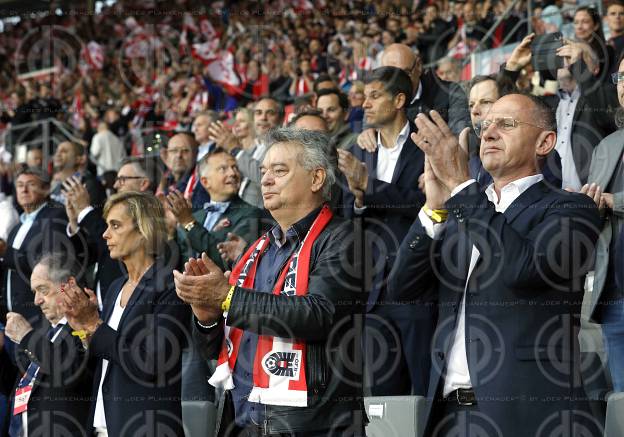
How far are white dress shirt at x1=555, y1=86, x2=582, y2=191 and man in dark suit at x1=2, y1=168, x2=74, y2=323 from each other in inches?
114

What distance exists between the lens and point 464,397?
2.93 metres

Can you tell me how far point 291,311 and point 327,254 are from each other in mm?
Answer: 265

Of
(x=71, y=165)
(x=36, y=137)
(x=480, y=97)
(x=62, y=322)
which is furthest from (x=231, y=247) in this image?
(x=36, y=137)

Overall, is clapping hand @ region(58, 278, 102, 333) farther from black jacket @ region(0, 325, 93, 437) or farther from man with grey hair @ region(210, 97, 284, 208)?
man with grey hair @ region(210, 97, 284, 208)

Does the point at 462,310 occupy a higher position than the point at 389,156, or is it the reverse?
the point at 389,156

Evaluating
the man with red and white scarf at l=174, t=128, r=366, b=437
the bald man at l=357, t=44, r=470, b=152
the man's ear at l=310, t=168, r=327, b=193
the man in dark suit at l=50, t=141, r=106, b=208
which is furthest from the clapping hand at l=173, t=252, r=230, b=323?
the man in dark suit at l=50, t=141, r=106, b=208

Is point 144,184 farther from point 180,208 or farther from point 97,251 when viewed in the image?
point 180,208

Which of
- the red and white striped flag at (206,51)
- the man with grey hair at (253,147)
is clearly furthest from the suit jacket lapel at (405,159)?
the red and white striped flag at (206,51)

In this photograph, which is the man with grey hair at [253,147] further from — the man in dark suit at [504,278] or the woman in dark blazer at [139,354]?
the man in dark suit at [504,278]

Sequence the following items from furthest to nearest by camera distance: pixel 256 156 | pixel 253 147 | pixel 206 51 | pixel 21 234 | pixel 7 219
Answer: pixel 206 51, pixel 7 219, pixel 253 147, pixel 21 234, pixel 256 156

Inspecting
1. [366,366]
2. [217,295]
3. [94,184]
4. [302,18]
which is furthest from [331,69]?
[217,295]

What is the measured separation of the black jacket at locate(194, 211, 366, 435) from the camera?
2891 millimetres

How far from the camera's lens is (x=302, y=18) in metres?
14.3

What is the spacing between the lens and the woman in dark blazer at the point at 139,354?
3.80 meters
